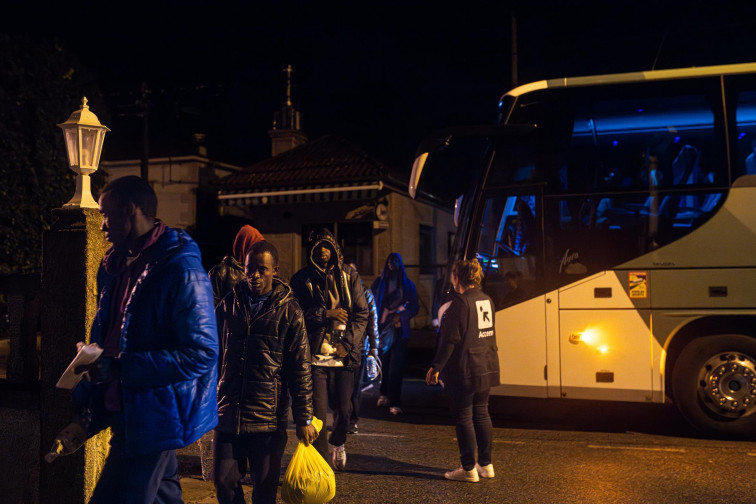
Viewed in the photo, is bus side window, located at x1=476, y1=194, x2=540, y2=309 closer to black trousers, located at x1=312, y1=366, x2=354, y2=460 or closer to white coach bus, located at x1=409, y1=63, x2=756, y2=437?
white coach bus, located at x1=409, y1=63, x2=756, y2=437

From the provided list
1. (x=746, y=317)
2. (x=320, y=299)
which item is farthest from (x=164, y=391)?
(x=746, y=317)

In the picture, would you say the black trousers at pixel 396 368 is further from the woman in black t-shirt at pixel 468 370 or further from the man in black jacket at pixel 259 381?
the man in black jacket at pixel 259 381

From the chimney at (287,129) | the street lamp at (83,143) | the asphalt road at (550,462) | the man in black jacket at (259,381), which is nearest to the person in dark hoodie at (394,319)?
the asphalt road at (550,462)

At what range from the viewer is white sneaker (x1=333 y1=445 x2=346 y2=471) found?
5.70 meters

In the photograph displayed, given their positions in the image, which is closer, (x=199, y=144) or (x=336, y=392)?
(x=336, y=392)

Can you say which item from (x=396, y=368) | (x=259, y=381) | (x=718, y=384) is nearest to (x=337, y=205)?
(x=396, y=368)

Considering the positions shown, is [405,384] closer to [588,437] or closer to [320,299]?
[588,437]

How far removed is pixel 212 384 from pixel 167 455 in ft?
1.29

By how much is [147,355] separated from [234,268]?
8.70ft

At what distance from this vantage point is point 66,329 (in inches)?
167

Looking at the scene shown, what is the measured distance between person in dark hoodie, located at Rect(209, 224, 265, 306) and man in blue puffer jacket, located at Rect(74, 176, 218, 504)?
217cm

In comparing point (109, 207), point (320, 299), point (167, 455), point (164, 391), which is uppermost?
point (109, 207)

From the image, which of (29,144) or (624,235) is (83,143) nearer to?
(624,235)

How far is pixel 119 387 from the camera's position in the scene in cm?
293
